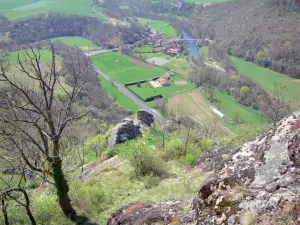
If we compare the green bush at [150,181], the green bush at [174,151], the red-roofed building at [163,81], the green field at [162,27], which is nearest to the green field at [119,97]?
the red-roofed building at [163,81]

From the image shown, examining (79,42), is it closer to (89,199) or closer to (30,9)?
(30,9)

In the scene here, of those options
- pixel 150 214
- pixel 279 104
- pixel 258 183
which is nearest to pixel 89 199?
pixel 150 214

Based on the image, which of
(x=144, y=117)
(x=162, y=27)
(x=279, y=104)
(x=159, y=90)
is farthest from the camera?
(x=162, y=27)

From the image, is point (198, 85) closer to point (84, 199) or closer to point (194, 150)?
point (194, 150)

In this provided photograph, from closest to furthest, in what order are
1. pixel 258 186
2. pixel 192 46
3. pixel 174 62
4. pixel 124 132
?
pixel 258 186 → pixel 124 132 → pixel 174 62 → pixel 192 46

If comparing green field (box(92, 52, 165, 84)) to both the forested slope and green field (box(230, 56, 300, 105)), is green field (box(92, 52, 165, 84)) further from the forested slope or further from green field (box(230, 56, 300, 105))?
the forested slope

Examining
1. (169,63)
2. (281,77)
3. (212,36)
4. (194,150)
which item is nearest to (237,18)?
(212,36)

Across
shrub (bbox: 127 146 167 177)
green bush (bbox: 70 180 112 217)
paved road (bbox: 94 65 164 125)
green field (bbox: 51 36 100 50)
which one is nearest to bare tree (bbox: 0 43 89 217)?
green bush (bbox: 70 180 112 217)
